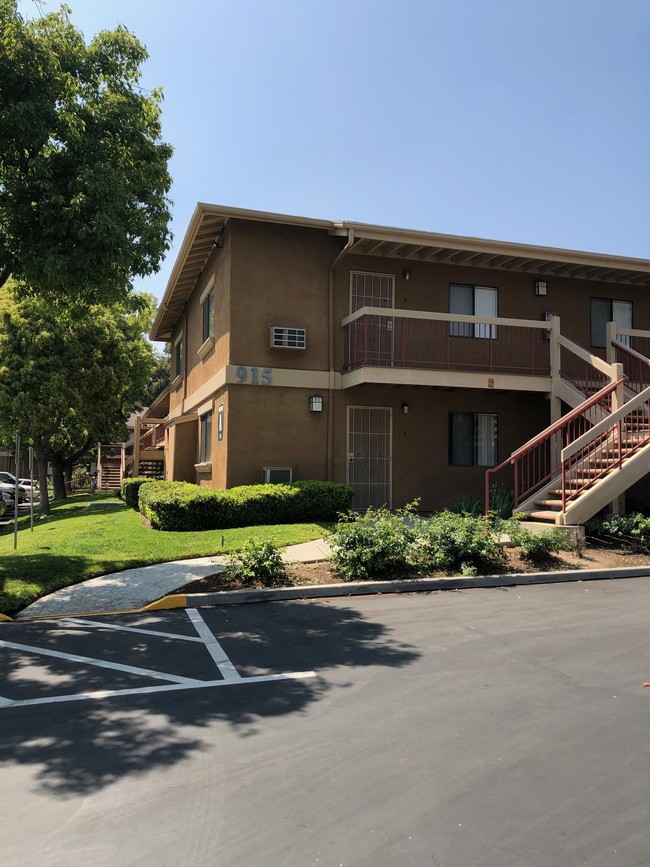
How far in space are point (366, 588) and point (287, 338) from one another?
23.4 feet

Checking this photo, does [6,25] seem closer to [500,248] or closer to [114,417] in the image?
[500,248]

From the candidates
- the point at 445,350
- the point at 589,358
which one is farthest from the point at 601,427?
the point at 445,350

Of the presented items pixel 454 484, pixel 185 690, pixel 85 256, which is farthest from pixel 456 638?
pixel 454 484

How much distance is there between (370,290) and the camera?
15.6 meters

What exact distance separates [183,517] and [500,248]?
9.17 meters

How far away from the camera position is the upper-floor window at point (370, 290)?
15398 millimetres

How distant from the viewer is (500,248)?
595 inches

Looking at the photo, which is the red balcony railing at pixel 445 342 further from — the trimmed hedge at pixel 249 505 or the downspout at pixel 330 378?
the trimmed hedge at pixel 249 505

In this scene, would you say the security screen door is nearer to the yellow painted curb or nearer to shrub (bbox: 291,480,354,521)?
shrub (bbox: 291,480,354,521)

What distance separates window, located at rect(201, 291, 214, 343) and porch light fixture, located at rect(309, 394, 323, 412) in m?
3.38

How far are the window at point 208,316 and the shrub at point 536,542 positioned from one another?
9156 millimetres

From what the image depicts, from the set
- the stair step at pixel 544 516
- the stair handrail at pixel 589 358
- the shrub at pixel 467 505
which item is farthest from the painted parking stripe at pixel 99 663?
the stair handrail at pixel 589 358

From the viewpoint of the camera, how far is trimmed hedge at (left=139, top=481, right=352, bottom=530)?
12898 mm

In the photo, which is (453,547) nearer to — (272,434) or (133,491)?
(272,434)
